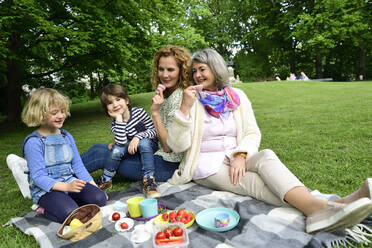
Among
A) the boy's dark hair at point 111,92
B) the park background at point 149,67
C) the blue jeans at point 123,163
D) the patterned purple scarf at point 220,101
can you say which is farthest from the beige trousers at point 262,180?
the boy's dark hair at point 111,92

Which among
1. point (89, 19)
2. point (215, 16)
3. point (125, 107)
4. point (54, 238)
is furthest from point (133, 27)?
point (215, 16)

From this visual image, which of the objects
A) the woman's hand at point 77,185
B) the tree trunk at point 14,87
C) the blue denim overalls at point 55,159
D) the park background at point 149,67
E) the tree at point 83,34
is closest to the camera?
the woman's hand at point 77,185

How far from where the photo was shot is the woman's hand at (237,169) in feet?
8.48

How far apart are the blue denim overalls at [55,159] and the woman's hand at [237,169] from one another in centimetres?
175

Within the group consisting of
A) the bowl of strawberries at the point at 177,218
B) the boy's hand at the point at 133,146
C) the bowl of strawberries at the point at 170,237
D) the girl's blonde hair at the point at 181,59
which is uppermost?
the girl's blonde hair at the point at 181,59

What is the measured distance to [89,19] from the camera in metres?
8.08

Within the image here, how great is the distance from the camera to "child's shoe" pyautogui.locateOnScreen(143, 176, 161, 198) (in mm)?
2879

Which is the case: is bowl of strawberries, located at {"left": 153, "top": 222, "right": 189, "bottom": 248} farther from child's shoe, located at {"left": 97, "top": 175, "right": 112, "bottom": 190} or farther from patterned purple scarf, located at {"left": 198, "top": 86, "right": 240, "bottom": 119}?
child's shoe, located at {"left": 97, "top": 175, "right": 112, "bottom": 190}

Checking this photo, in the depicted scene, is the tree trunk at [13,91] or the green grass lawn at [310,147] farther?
the tree trunk at [13,91]

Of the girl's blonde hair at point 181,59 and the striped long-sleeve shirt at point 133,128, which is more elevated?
the girl's blonde hair at point 181,59

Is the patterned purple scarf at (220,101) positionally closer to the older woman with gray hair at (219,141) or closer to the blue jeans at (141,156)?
the older woman with gray hair at (219,141)

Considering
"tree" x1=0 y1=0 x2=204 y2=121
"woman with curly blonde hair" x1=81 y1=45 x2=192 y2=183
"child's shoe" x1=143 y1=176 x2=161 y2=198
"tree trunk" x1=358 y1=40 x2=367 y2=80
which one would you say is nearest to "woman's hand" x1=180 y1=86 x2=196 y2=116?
"woman with curly blonde hair" x1=81 y1=45 x2=192 y2=183

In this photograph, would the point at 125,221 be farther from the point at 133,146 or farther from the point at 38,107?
the point at 38,107

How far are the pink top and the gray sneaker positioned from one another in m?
1.11
